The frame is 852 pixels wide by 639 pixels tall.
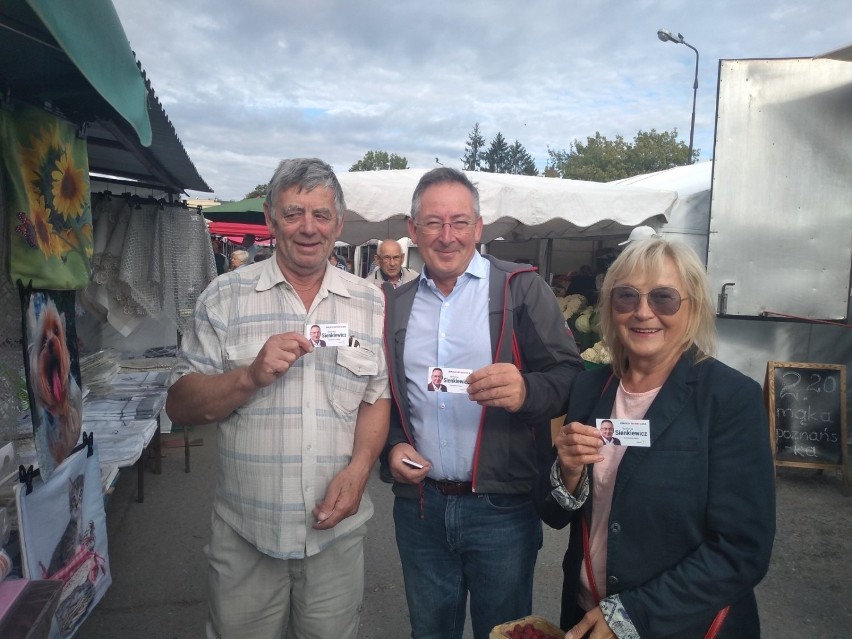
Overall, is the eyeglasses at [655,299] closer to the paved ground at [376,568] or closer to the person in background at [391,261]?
the paved ground at [376,568]

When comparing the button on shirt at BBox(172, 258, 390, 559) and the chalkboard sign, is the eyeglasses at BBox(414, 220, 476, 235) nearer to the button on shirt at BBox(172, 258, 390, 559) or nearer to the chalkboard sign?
the button on shirt at BBox(172, 258, 390, 559)

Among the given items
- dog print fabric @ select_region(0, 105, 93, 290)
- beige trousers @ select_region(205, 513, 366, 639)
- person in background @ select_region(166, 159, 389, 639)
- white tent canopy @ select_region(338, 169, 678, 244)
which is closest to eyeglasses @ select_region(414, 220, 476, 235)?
person in background @ select_region(166, 159, 389, 639)

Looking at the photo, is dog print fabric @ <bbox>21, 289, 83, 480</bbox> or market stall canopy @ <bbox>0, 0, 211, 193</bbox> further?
dog print fabric @ <bbox>21, 289, 83, 480</bbox>

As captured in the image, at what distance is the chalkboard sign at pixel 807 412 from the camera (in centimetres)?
537

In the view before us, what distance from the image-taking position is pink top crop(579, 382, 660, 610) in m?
1.68

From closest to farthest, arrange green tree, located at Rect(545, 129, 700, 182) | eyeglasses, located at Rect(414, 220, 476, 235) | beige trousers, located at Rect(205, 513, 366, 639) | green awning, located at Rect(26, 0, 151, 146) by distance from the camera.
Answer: green awning, located at Rect(26, 0, 151, 146) → beige trousers, located at Rect(205, 513, 366, 639) → eyeglasses, located at Rect(414, 220, 476, 235) → green tree, located at Rect(545, 129, 700, 182)

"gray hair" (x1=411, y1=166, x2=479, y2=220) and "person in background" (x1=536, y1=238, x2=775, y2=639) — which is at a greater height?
"gray hair" (x1=411, y1=166, x2=479, y2=220)

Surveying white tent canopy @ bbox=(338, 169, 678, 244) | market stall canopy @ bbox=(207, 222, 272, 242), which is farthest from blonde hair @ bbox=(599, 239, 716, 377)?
market stall canopy @ bbox=(207, 222, 272, 242)

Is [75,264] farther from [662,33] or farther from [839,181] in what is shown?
[662,33]

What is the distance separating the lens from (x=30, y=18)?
4.48ft

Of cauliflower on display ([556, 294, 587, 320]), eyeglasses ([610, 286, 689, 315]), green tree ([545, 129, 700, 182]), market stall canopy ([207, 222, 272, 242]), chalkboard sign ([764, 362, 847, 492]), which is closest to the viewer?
eyeglasses ([610, 286, 689, 315])

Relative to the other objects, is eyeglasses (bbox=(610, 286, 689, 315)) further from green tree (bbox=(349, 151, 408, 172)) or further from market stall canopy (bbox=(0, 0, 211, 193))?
green tree (bbox=(349, 151, 408, 172))

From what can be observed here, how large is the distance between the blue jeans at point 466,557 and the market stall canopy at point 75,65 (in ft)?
5.10

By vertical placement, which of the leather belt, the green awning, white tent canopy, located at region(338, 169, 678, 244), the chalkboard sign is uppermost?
white tent canopy, located at region(338, 169, 678, 244)
